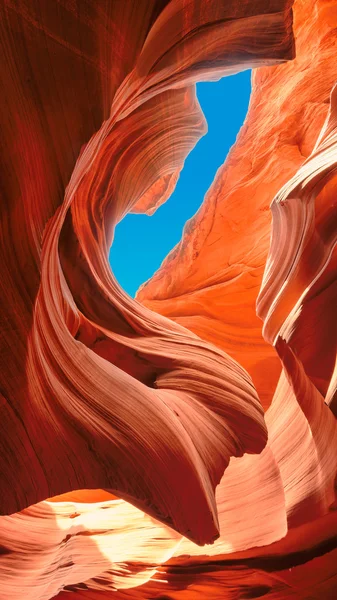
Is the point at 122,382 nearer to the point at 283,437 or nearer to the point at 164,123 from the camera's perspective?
the point at 283,437

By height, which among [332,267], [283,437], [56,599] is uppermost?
[332,267]

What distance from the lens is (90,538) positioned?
4070 mm

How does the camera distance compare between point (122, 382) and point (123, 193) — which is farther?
point (123, 193)

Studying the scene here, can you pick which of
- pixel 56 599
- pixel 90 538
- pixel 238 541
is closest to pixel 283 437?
pixel 238 541

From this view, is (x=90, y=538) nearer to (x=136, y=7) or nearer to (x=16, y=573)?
(x=16, y=573)

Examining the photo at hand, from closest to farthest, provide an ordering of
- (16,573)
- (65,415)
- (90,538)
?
(65,415) < (16,573) < (90,538)

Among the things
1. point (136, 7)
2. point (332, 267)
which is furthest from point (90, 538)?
point (136, 7)

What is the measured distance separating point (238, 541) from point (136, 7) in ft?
11.5

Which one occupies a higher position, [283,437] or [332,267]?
[332,267]

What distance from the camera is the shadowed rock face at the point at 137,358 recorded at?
2031 millimetres

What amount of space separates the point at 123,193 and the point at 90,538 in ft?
11.9

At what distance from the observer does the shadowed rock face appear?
2.03 metres

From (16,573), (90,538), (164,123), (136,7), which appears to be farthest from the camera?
(164,123)

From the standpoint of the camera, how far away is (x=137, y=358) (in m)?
4.52
